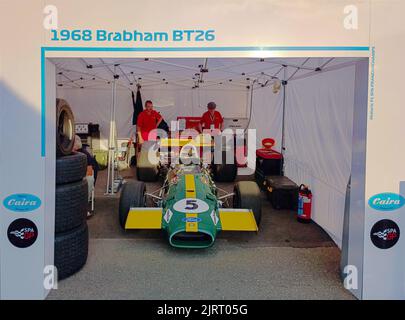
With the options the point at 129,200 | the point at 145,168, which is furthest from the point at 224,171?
the point at 129,200


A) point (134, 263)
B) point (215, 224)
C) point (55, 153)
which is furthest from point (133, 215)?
point (55, 153)

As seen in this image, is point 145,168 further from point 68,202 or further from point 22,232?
point 22,232

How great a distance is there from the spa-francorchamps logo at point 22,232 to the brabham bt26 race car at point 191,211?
3.92ft

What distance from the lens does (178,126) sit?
1033 cm

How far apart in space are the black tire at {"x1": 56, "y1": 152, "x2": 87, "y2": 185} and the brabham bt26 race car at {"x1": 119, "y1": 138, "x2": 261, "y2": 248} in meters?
0.88

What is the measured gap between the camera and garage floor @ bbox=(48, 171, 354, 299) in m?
3.08

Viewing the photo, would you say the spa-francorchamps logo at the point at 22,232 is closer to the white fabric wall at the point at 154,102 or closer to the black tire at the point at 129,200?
the black tire at the point at 129,200

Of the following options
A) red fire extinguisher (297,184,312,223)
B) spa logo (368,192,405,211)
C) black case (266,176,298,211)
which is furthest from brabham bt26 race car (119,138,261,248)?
spa logo (368,192,405,211)

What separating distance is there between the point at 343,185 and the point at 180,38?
2560 millimetres

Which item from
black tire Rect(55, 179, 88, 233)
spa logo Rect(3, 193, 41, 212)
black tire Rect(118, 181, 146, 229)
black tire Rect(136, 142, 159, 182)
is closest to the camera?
spa logo Rect(3, 193, 41, 212)

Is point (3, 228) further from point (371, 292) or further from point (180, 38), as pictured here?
point (371, 292)

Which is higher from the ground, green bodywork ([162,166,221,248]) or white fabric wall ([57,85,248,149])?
white fabric wall ([57,85,248,149])

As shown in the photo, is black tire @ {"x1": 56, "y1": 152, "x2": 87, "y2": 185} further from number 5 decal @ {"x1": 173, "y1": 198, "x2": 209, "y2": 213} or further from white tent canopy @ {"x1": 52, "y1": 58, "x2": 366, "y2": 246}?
white tent canopy @ {"x1": 52, "y1": 58, "x2": 366, "y2": 246}

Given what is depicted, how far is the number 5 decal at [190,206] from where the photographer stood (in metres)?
3.88
